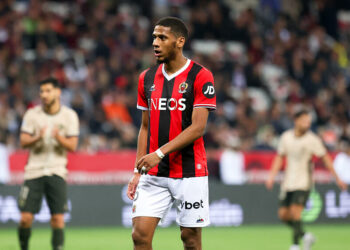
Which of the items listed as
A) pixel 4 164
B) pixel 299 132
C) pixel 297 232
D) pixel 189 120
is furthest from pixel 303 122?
pixel 4 164

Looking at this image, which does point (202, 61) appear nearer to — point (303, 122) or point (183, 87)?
point (303, 122)

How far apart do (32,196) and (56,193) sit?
306 millimetres

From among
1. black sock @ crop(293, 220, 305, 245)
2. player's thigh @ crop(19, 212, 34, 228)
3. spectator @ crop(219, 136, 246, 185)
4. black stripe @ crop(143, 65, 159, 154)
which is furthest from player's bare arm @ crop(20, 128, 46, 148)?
spectator @ crop(219, 136, 246, 185)

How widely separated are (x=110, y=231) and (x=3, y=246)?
384 cm

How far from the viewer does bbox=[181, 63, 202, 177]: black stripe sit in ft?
21.8

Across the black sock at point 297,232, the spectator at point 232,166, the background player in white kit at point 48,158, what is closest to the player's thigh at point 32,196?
the background player in white kit at point 48,158

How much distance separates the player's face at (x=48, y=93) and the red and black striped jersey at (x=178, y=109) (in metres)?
3.14

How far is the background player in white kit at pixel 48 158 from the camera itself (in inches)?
375

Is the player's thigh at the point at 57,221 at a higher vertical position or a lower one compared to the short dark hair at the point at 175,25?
lower

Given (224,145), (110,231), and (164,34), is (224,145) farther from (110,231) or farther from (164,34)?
(164,34)

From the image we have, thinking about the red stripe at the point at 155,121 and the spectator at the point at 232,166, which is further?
the spectator at the point at 232,166

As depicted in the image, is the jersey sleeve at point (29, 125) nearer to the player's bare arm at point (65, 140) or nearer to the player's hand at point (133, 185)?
the player's bare arm at point (65, 140)

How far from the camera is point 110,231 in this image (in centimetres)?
1540

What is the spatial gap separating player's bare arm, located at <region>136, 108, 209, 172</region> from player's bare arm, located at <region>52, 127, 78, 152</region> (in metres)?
3.29
